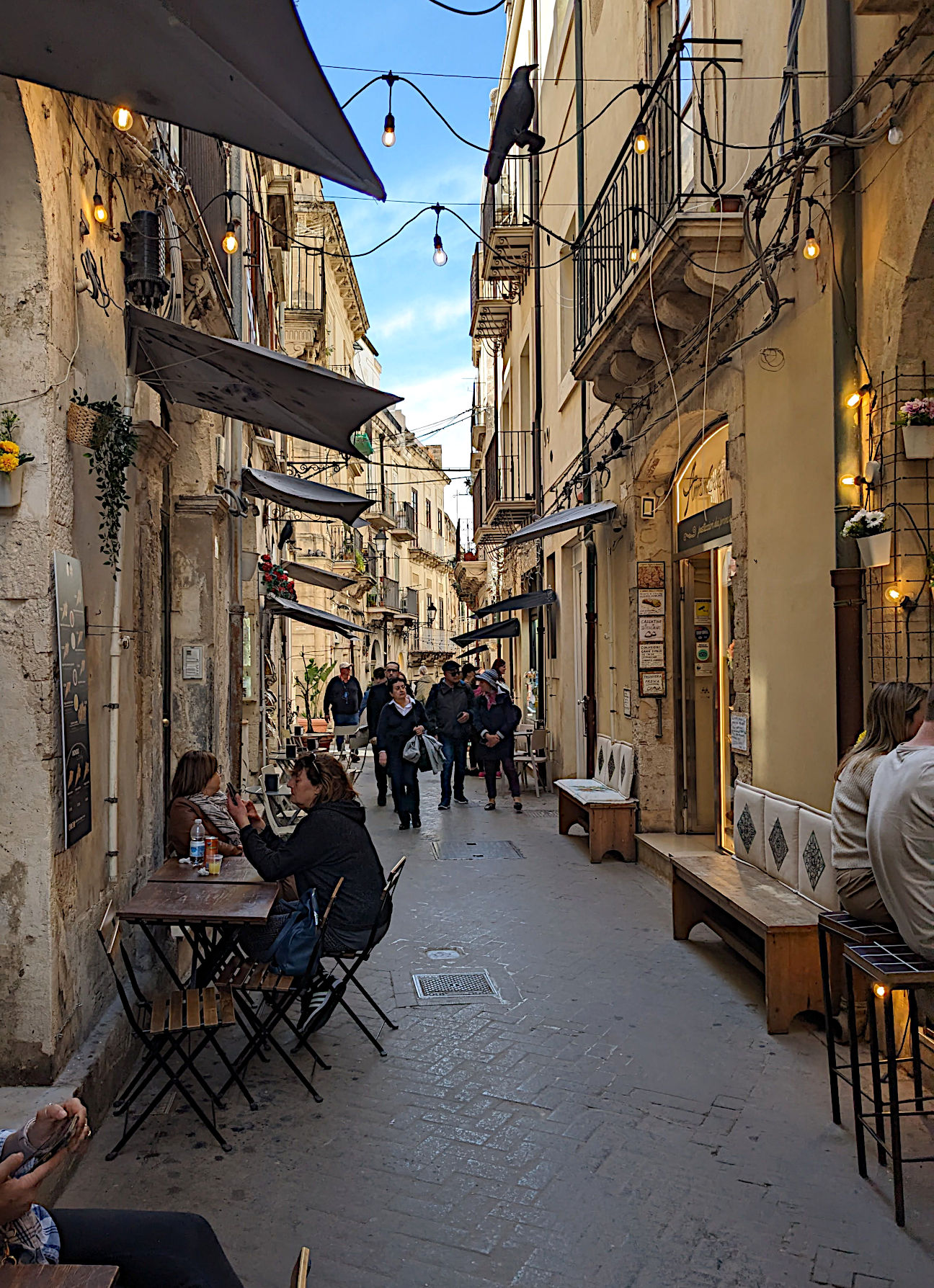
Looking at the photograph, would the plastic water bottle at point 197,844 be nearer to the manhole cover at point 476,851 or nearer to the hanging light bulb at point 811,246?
the hanging light bulb at point 811,246

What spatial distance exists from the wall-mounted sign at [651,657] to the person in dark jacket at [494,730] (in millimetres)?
3435

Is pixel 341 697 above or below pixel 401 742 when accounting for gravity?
above

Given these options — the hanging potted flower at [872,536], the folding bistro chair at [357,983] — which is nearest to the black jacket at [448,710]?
the folding bistro chair at [357,983]

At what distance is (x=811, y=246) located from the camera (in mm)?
5312

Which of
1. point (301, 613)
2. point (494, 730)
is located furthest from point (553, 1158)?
point (301, 613)

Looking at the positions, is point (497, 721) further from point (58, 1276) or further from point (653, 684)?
point (58, 1276)

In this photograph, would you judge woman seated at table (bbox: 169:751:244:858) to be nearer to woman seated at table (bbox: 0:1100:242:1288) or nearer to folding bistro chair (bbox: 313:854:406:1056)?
folding bistro chair (bbox: 313:854:406:1056)

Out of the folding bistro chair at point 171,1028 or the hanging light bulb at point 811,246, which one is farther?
the hanging light bulb at point 811,246

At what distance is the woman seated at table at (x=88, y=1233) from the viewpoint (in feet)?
7.13

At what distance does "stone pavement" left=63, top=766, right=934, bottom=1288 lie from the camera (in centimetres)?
323

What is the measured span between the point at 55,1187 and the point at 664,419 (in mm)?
7404

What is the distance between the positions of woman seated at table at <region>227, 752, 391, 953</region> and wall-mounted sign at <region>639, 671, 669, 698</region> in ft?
17.1

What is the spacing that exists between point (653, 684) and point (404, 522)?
3740 centimetres

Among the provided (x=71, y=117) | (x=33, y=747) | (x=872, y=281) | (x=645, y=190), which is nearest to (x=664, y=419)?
(x=645, y=190)
